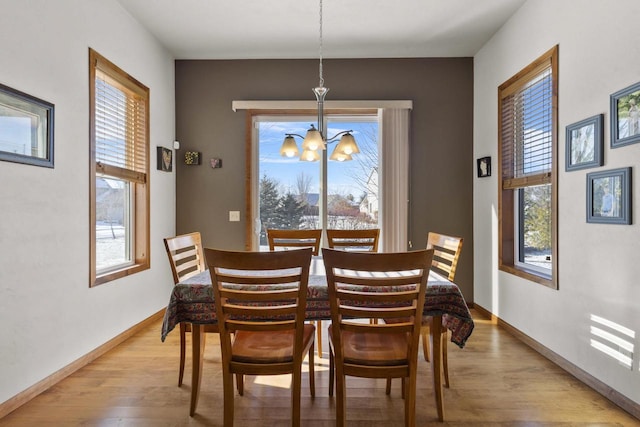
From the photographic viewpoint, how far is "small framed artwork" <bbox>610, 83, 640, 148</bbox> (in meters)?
1.99

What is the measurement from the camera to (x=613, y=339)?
7.08 feet

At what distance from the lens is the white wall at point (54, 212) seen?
6.66 feet

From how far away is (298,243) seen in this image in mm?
A: 3238

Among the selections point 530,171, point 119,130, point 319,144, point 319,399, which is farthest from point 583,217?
point 119,130

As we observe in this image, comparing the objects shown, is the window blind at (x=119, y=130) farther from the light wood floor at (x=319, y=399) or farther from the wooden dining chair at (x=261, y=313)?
the wooden dining chair at (x=261, y=313)

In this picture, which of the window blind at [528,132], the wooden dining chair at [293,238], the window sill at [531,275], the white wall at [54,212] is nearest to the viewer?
the white wall at [54,212]

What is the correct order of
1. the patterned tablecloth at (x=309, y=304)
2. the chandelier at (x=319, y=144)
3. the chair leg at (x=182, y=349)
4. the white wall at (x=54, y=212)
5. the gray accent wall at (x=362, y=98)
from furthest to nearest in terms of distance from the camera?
the gray accent wall at (x=362, y=98), the chandelier at (x=319, y=144), the chair leg at (x=182, y=349), the white wall at (x=54, y=212), the patterned tablecloth at (x=309, y=304)

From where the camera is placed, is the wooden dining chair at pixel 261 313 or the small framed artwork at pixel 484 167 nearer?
the wooden dining chair at pixel 261 313

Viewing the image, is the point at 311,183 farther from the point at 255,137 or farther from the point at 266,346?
the point at 266,346

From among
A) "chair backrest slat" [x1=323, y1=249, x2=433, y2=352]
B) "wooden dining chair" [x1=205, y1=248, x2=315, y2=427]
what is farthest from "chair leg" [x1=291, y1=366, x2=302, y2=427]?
"chair backrest slat" [x1=323, y1=249, x2=433, y2=352]

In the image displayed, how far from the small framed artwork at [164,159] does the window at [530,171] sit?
3294 millimetres

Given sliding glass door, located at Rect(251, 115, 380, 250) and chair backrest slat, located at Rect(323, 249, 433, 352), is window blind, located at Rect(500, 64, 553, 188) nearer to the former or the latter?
sliding glass door, located at Rect(251, 115, 380, 250)

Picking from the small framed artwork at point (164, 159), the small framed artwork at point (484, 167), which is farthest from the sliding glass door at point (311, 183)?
the small framed artwork at point (484, 167)

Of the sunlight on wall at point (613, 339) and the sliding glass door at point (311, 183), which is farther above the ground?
the sliding glass door at point (311, 183)
